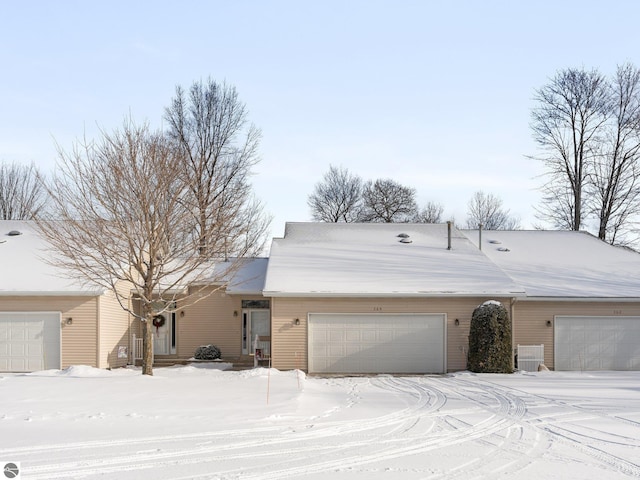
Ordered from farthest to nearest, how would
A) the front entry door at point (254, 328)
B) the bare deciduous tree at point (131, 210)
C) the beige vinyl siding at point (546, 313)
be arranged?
the front entry door at point (254, 328)
the beige vinyl siding at point (546, 313)
the bare deciduous tree at point (131, 210)

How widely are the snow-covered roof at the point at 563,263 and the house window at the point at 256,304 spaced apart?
26.5 feet

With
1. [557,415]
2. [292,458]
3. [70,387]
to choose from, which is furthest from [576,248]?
[292,458]

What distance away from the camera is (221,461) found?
8.64m

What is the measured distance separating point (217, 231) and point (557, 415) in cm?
1045

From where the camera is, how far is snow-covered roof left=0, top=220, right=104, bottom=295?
2092 cm

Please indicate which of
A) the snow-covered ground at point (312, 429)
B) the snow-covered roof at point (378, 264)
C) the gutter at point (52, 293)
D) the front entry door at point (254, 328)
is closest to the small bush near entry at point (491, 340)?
the snow-covered roof at point (378, 264)

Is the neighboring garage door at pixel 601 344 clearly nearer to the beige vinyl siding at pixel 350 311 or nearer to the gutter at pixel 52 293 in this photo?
the beige vinyl siding at pixel 350 311

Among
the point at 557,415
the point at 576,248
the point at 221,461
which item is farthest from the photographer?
the point at 576,248

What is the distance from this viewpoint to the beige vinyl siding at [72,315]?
21203 mm

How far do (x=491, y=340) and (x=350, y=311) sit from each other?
407 centimetres

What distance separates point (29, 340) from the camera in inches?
838

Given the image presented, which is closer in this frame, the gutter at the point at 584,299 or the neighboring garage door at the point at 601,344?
the gutter at the point at 584,299

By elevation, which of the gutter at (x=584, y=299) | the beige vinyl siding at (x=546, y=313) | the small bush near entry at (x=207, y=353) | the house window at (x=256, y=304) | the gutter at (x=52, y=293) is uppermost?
the gutter at (x=52, y=293)

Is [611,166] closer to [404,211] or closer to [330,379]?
[404,211]
